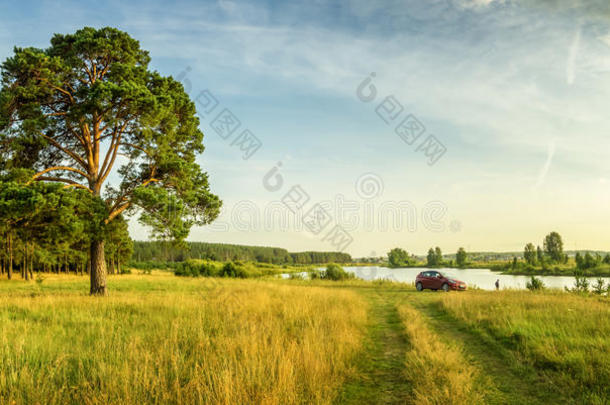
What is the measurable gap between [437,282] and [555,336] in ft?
53.1

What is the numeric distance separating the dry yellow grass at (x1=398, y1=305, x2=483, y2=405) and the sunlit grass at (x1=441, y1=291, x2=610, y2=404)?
1562mm

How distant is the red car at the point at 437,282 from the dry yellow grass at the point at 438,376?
1740 centimetres

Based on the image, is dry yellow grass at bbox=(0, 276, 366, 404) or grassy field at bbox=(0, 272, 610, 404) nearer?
dry yellow grass at bbox=(0, 276, 366, 404)

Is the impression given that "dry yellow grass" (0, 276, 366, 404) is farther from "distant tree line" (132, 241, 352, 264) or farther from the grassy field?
"distant tree line" (132, 241, 352, 264)

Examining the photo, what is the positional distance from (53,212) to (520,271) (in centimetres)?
11508

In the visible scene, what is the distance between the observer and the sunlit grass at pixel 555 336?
528 centimetres

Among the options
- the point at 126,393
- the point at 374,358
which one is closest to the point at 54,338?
the point at 126,393

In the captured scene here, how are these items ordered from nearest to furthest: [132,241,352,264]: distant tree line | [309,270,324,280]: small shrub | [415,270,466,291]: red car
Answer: [415,270,466,291]: red car
[309,270,324,280]: small shrub
[132,241,352,264]: distant tree line

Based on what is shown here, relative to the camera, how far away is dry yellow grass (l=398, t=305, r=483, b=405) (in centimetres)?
425

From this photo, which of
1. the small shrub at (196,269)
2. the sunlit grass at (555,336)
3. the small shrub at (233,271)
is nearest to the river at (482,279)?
the sunlit grass at (555,336)

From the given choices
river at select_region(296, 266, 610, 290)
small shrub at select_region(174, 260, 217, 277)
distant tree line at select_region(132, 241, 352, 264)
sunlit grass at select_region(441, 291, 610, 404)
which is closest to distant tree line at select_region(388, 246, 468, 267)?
distant tree line at select_region(132, 241, 352, 264)

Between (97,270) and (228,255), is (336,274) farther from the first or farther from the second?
(228,255)

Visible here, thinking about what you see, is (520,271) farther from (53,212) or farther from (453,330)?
(53,212)

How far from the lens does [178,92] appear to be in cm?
1794
